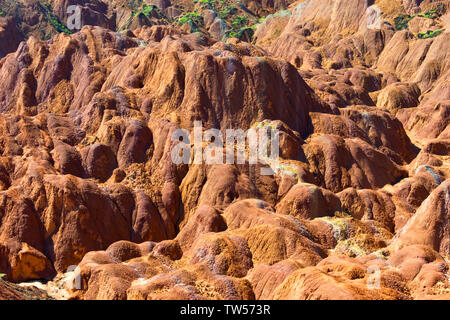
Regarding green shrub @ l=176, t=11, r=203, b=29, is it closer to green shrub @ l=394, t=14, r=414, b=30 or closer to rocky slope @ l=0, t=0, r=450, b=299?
green shrub @ l=394, t=14, r=414, b=30

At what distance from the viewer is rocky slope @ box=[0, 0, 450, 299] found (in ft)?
84.3

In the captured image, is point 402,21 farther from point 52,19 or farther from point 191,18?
point 52,19

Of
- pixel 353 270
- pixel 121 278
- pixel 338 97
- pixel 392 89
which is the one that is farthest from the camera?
A: pixel 392 89

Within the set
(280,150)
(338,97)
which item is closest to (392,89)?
(338,97)

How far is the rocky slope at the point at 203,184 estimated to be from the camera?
25.7 metres

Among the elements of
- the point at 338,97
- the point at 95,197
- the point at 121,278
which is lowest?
the point at 121,278

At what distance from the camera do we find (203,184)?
39594 mm

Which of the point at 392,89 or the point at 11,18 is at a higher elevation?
the point at 11,18

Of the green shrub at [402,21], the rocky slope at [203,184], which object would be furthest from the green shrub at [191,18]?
the rocky slope at [203,184]

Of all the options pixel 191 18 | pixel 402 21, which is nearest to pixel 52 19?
pixel 191 18

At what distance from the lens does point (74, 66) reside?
5306 centimetres

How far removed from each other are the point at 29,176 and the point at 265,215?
13.5 meters
